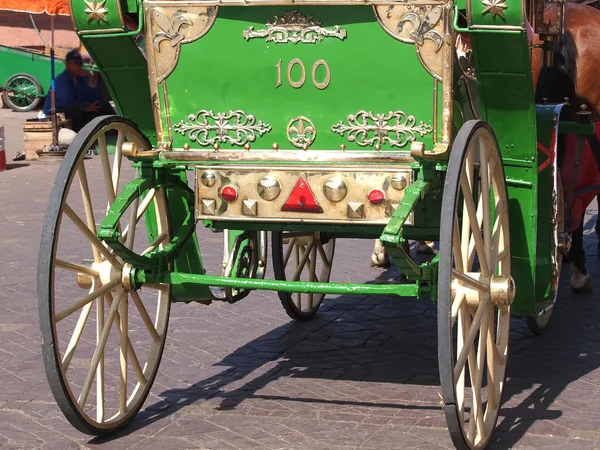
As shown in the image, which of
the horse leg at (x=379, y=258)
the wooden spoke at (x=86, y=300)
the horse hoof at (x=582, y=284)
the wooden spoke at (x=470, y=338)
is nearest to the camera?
the wooden spoke at (x=470, y=338)

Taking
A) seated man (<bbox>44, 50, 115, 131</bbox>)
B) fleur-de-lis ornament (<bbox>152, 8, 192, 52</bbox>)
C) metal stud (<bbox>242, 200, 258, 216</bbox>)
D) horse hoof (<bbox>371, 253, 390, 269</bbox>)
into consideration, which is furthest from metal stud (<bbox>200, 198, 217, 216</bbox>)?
seated man (<bbox>44, 50, 115, 131</bbox>)

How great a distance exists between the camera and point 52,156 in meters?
13.7

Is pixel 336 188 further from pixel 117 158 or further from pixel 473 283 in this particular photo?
pixel 117 158

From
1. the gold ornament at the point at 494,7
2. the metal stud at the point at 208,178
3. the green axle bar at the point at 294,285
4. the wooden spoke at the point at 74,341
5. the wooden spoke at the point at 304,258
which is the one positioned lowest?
the wooden spoke at the point at 304,258

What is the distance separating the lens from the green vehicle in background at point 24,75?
19703mm

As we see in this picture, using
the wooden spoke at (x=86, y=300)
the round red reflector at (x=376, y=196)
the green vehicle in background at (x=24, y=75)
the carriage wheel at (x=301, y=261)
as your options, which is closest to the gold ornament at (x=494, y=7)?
the round red reflector at (x=376, y=196)

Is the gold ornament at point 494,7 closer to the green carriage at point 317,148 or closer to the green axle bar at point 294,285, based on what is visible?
the green carriage at point 317,148

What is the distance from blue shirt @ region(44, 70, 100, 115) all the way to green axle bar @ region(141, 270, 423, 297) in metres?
10.3

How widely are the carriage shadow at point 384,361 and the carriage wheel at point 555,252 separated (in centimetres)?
9

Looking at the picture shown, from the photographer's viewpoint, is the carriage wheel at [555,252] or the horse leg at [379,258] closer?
the carriage wheel at [555,252]

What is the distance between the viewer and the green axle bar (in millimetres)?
4191

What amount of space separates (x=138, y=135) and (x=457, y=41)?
133cm

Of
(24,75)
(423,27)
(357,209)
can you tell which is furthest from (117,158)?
(24,75)

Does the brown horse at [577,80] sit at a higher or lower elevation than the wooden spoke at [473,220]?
higher
